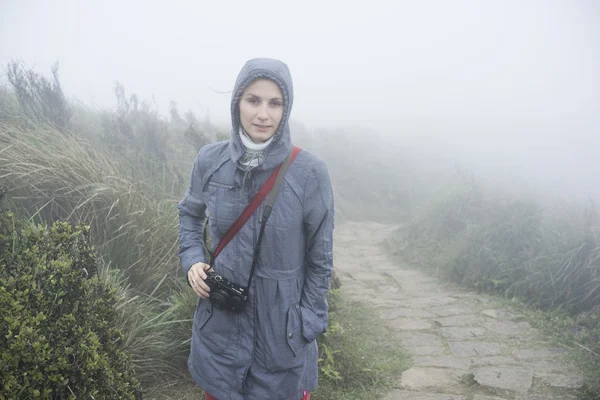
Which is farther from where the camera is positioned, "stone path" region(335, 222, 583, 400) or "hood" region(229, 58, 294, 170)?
"stone path" region(335, 222, 583, 400)

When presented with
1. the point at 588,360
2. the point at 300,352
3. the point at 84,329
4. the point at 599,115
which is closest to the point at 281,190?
the point at 300,352

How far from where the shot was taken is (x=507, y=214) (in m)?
7.07

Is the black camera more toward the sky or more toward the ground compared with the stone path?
more toward the sky

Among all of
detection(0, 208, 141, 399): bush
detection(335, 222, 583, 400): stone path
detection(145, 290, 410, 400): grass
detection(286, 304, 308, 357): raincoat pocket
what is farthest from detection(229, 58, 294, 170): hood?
detection(335, 222, 583, 400): stone path

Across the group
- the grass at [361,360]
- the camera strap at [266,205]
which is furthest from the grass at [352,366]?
the camera strap at [266,205]

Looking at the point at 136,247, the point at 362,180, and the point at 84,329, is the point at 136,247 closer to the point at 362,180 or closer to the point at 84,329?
the point at 84,329

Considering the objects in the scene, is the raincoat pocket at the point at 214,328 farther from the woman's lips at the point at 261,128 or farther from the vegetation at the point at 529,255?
the vegetation at the point at 529,255

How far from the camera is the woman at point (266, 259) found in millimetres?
1914

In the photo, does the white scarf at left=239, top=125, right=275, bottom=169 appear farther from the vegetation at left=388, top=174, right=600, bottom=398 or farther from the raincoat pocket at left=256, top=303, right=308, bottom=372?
the vegetation at left=388, top=174, right=600, bottom=398

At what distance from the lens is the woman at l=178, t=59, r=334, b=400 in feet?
6.28

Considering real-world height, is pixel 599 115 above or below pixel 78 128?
above

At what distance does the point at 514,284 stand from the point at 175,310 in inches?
171

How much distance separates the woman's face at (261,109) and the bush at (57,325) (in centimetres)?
90

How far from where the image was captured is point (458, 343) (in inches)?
179
